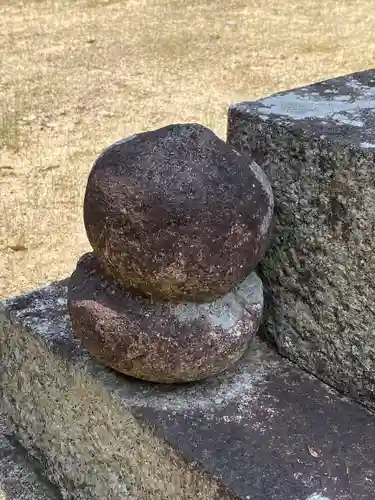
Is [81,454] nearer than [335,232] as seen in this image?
No

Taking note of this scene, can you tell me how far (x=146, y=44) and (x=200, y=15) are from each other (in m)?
1.17

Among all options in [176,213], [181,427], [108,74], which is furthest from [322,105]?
[108,74]

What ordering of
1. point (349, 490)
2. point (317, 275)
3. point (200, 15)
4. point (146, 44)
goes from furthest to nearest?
1. point (200, 15)
2. point (146, 44)
3. point (317, 275)
4. point (349, 490)

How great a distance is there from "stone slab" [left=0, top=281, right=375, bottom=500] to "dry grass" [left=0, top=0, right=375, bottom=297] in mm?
1265

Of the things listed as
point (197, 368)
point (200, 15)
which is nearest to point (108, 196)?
point (197, 368)

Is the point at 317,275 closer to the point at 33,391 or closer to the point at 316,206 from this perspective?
the point at 316,206

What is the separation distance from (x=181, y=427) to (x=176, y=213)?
0.54 metres

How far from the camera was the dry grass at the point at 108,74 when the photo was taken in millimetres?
4227

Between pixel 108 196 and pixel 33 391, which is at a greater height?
pixel 108 196

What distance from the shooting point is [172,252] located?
1882 millimetres

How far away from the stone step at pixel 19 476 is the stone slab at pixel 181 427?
49 millimetres

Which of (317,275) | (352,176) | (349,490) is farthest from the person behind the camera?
(317,275)

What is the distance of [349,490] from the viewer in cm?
180

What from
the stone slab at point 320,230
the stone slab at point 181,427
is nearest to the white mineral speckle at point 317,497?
the stone slab at point 181,427
